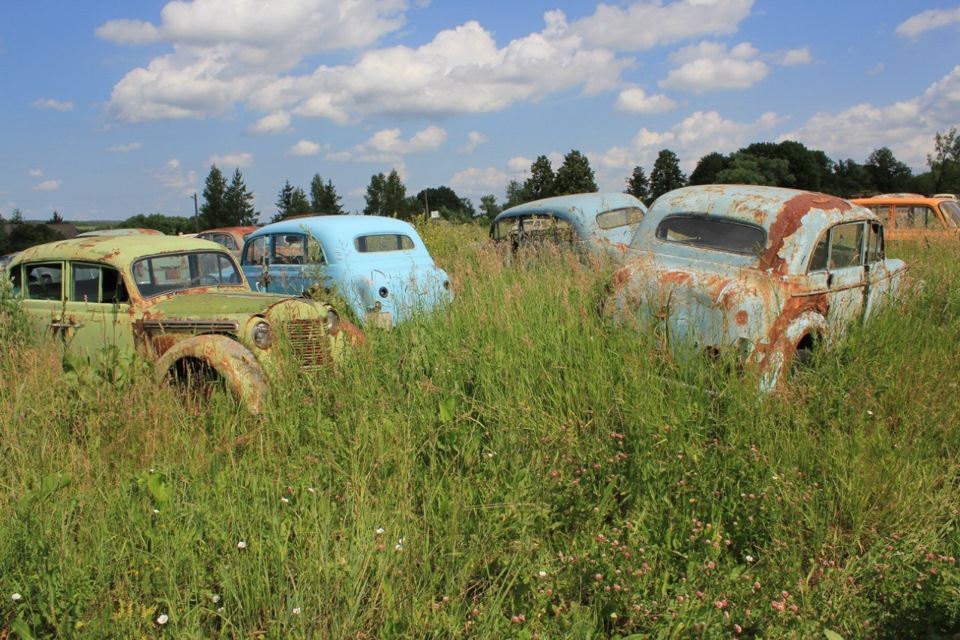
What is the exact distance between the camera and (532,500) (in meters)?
3.55

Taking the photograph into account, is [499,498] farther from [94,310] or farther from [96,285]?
[96,285]

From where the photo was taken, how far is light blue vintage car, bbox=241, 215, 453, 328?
29.3 ft

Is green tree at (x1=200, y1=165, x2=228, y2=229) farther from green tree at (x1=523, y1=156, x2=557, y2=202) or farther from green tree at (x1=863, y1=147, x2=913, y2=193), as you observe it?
green tree at (x1=863, y1=147, x2=913, y2=193)

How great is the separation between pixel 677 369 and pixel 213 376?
342 centimetres

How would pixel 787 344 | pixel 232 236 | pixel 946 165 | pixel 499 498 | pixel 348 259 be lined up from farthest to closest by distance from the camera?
pixel 946 165 → pixel 232 236 → pixel 348 259 → pixel 787 344 → pixel 499 498

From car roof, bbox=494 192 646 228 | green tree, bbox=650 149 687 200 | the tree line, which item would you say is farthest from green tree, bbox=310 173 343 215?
car roof, bbox=494 192 646 228

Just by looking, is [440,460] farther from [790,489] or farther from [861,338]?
[861,338]

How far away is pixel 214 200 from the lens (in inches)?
2692

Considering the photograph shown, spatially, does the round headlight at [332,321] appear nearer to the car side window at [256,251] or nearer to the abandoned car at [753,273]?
the abandoned car at [753,273]

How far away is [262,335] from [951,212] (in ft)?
42.1

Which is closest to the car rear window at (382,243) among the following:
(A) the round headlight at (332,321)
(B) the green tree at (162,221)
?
(A) the round headlight at (332,321)

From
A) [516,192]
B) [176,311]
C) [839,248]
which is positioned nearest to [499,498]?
[176,311]

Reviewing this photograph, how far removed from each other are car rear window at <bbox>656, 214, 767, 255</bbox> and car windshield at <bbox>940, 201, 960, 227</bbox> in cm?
855

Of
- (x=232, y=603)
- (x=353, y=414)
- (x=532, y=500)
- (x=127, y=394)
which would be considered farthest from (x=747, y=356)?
(x=127, y=394)
